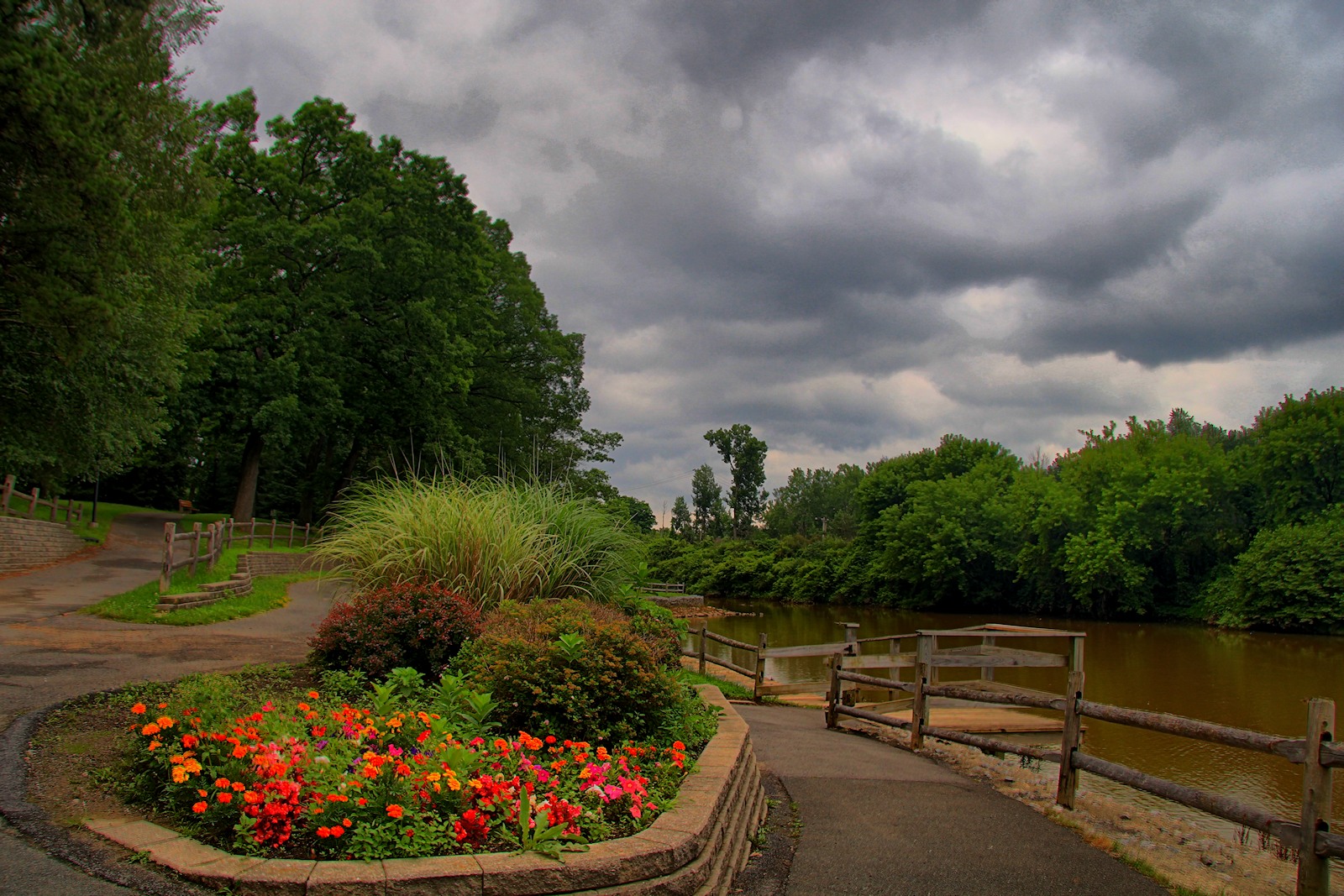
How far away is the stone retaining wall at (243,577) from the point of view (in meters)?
14.1

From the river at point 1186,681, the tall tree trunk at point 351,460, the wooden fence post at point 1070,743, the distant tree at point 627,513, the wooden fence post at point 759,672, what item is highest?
the tall tree trunk at point 351,460

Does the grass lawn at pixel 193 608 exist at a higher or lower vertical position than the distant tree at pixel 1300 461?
lower

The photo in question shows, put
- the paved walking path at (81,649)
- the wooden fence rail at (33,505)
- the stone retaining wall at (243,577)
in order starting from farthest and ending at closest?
the wooden fence rail at (33,505)
the stone retaining wall at (243,577)
the paved walking path at (81,649)

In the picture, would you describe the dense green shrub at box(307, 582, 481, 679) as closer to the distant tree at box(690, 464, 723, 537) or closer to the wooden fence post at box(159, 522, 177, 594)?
the wooden fence post at box(159, 522, 177, 594)

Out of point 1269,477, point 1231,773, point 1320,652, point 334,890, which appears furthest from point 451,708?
point 1269,477

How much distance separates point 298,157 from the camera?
3002 cm

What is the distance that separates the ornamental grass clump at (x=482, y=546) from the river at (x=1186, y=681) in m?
7.37

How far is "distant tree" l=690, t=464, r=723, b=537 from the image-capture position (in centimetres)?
10675

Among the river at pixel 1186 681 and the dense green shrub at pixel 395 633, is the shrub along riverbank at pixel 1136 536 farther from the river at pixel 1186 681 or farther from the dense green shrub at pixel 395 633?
the dense green shrub at pixel 395 633

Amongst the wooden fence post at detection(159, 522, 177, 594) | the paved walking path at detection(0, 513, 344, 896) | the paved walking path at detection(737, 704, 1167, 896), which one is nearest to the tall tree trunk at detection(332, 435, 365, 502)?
the paved walking path at detection(0, 513, 344, 896)

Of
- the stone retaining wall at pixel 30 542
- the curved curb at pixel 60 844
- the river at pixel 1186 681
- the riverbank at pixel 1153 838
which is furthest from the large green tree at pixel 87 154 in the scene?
the river at pixel 1186 681

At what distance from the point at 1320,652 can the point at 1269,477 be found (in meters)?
16.6

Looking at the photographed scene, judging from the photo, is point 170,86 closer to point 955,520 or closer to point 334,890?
point 334,890

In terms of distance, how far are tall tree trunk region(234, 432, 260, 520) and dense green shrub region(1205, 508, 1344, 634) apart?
4091cm
